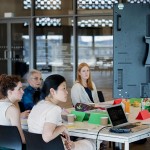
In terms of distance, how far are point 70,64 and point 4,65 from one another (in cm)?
197

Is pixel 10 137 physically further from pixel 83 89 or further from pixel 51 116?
pixel 83 89

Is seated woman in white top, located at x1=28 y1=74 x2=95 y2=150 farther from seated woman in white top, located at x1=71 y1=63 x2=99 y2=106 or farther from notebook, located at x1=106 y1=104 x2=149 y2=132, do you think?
seated woman in white top, located at x1=71 y1=63 x2=99 y2=106

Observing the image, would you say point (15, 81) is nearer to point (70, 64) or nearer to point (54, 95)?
point (54, 95)

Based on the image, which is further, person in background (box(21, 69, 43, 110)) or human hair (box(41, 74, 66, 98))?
person in background (box(21, 69, 43, 110))

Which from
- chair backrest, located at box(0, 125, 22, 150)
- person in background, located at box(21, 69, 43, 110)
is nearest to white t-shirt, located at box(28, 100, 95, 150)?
chair backrest, located at box(0, 125, 22, 150)

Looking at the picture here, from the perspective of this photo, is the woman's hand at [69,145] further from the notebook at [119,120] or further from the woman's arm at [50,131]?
the notebook at [119,120]

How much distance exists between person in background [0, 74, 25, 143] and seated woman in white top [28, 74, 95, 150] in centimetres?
24

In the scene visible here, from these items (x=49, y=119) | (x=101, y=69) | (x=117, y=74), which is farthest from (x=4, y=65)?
(x=117, y=74)

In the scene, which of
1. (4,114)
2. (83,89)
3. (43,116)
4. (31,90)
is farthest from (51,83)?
(83,89)

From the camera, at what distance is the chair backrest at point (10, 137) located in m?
2.91

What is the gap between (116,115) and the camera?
3045mm

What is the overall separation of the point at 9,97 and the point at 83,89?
1756 millimetres

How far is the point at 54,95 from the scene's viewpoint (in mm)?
2846

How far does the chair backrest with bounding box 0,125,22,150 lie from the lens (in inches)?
114
